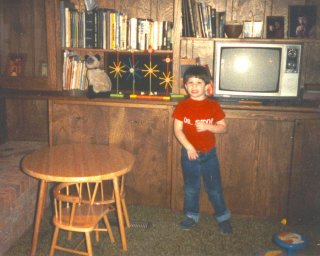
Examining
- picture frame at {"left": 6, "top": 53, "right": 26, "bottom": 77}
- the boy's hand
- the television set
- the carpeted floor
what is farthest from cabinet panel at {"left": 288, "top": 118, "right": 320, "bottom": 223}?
picture frame at {"left": 6, "top": 53, "right": 26, "bottom": 77}

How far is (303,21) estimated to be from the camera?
9.72 feet

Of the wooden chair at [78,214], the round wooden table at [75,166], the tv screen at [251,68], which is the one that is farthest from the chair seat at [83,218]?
the tv screen at [251,68]

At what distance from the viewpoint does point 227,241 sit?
8.59ft

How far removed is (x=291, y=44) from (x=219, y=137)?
2.83 ft

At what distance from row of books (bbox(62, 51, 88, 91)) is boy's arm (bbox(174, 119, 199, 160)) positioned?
0.99 meters

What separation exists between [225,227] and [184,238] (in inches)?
12.5

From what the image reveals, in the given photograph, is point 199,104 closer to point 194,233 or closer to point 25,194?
point 194,233

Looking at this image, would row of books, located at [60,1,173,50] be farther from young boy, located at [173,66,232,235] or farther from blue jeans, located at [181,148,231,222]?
blue jeans, located at [181,148,231,222]

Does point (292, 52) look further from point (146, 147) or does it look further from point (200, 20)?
point (146, 147)

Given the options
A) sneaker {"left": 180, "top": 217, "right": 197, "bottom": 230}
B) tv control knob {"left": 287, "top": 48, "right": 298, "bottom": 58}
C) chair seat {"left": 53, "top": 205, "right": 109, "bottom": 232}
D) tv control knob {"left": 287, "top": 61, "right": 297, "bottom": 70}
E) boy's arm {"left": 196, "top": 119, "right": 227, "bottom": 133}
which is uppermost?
tv control knob {"left": 287, "top": 48, "right": 298, "bottom": 58}

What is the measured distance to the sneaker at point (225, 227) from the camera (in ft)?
8.93

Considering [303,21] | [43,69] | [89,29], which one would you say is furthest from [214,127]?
[43,69]

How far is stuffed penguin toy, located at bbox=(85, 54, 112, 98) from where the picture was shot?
2.99m

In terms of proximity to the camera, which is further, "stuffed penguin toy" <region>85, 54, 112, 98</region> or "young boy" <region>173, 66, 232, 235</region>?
"stuffed penguin toy" <region>85, 54, 112, 98</region>
